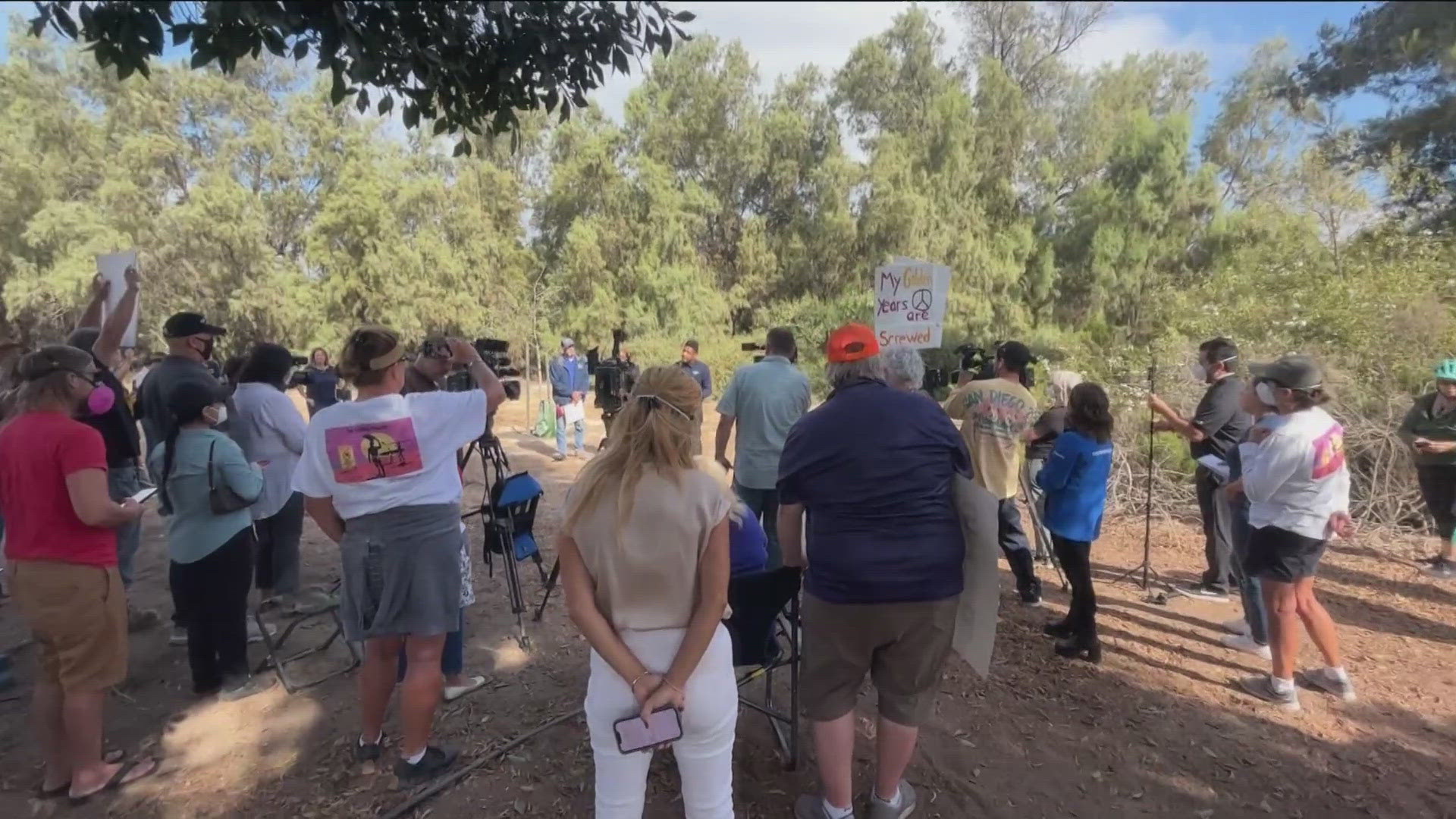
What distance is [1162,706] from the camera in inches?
146

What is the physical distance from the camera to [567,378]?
10188 mm

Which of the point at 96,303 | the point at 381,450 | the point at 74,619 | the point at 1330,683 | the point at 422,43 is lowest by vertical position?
the point at 1330,683

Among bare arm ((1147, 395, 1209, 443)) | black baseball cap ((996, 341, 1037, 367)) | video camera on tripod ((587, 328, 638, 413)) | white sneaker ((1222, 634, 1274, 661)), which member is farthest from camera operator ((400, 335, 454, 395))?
white sneaker ((1222, 634, 1274, 661))

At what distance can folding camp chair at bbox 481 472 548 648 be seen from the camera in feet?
13.0

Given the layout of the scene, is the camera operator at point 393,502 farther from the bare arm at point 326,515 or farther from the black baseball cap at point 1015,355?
the black baseball cap at point 1015,355

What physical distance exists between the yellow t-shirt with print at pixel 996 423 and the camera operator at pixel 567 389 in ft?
20.9

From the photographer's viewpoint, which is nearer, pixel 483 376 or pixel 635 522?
pixel 635 522

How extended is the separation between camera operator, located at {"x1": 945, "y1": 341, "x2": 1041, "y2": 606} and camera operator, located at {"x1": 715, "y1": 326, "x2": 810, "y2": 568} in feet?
3.24

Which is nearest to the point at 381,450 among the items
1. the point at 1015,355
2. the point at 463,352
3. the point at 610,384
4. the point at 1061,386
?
the point at 463,352

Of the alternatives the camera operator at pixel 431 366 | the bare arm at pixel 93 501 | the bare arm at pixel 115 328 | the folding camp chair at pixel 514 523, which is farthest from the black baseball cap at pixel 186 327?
the folding camp chair at pixel 514 523

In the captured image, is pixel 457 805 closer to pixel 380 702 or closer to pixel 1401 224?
pixel 380 702

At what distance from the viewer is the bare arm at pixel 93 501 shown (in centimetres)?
263

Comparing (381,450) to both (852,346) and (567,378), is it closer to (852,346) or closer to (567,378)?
(852,346)

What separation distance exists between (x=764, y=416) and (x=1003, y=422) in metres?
1.41
